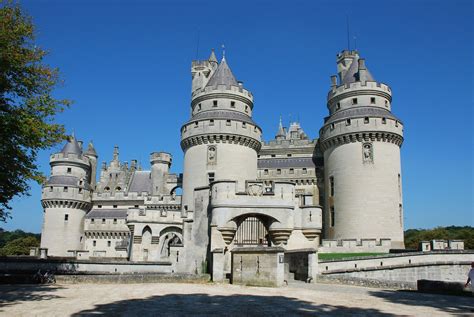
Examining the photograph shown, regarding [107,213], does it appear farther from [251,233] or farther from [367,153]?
[367,153]

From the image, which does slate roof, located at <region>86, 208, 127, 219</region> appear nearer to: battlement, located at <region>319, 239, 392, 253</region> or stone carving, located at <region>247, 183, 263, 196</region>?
battlement, located at <region>319, 239, 392, 253</region>

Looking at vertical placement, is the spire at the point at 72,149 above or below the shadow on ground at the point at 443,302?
above

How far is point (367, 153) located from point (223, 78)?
14.9 metres

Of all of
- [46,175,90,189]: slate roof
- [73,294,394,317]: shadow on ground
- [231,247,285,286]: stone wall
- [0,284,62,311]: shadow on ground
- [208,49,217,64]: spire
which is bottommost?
[0,284,62,311]: shadow on ground

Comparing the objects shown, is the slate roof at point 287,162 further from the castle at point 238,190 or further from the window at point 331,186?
the window at point 331,186

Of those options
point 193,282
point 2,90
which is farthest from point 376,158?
point 2,90

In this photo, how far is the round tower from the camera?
123ft

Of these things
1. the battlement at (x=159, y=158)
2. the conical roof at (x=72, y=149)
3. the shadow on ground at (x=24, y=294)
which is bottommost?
the shadow on ground at (x=24, y=294)

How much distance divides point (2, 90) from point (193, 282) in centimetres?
1058

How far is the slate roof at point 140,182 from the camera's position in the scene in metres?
52.0

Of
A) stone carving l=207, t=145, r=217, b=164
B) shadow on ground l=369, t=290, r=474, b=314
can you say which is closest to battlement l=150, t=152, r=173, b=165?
stone carving l=207, t=145, r=217, b=164

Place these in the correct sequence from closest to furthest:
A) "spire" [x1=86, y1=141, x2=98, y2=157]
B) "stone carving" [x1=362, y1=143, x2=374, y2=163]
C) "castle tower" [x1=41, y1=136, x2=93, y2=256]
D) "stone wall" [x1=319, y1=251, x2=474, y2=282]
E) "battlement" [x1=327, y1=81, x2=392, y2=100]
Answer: "stone wall" [x1=319, y1=251, x2=474, y2=282], "stone carving" [x1=362, y1=143, x2=374, y2=163], "battlement" [x1=327, y1=81, x2=392, y2=100], "castle tower" [x1=41, y1=136, x2=93, y2=256], "spire" [x1=86, y1=141, x2=98, y2=157]

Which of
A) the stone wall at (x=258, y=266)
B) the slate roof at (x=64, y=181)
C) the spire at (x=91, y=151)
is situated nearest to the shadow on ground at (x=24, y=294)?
the stone wall at (x=258, y=266)

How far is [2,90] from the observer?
15250mm
